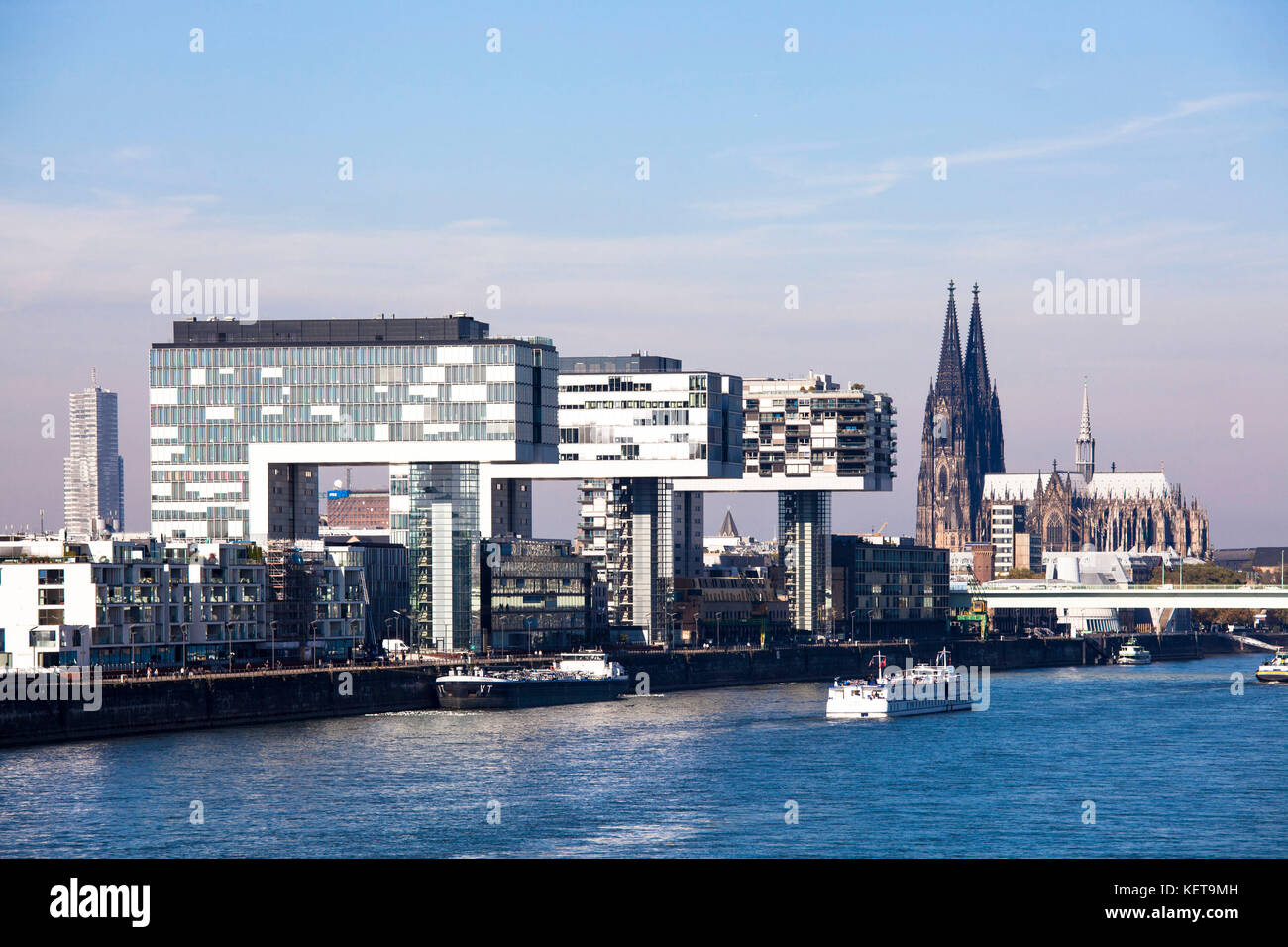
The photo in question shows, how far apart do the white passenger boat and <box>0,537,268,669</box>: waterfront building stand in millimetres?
45861

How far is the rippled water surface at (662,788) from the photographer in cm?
6250

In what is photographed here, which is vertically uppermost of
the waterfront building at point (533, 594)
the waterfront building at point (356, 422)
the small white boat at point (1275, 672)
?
the waterfront building at point (356, 422)

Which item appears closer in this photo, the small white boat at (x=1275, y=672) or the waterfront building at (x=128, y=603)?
the waterfront building at (x=128, y=603)

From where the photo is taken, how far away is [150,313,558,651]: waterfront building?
16088 centimetres

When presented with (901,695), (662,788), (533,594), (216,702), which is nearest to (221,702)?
(216,702)

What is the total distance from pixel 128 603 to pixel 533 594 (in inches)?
2055

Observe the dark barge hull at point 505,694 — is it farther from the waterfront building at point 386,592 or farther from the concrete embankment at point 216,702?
the waterfront building at point 386,592

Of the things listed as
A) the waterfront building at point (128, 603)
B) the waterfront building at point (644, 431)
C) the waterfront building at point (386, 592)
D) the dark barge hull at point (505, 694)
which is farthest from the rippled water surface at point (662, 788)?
the waterfront building at point (644, 431)

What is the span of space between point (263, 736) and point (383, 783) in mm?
28667

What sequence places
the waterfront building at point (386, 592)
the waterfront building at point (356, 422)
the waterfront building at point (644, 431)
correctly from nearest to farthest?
the waterfront building at point (356, 422), the waterfront building at point (386, 592), the waterfront building at point (644, 431)

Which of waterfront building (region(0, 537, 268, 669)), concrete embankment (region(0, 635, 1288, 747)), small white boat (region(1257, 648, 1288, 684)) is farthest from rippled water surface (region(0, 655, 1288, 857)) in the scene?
small white boat (region(1257, 648, 1288, 684))

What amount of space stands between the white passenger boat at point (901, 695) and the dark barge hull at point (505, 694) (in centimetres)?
2165
